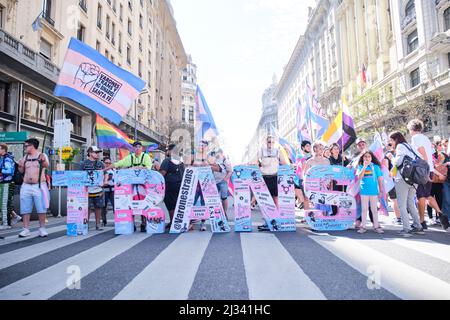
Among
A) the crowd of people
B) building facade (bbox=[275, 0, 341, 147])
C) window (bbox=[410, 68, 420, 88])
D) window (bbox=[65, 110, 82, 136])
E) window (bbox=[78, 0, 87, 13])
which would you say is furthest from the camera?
building facade (bbox=[275, 0, 341, 147])

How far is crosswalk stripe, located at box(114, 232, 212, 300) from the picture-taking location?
273 centimetres

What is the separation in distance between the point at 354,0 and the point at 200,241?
4890 centimetres

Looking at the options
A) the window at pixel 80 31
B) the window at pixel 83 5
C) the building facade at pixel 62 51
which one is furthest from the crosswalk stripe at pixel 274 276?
the window at pixel 83 5

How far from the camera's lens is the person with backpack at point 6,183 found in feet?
23.4

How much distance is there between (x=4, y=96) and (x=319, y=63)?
56.3m

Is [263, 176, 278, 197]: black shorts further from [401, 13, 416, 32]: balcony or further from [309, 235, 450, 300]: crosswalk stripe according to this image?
[401, 13, 416, 32]: balcony

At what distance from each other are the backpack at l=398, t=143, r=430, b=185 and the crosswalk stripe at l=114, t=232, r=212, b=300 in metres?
3.94

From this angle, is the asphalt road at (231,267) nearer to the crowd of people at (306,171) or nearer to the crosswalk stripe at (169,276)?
the crosswalk stripe at (169,276)

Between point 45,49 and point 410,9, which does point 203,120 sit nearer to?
point 45,49

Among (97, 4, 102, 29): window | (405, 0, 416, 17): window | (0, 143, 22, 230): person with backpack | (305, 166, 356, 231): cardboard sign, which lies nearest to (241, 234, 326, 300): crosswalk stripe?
(305, 166, 356, 231): cardboard sign

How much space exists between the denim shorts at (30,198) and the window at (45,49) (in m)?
15.2

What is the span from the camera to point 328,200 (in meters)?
6.52

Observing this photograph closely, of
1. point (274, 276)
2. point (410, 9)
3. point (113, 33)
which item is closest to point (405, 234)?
point (274, 276)

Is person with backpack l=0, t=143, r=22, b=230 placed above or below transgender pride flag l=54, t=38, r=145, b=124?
Answer: below
